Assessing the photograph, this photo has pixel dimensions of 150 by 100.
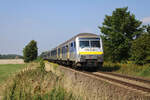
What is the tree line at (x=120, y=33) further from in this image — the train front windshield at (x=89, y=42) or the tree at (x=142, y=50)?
the train front windshield at (x=89, y=42)

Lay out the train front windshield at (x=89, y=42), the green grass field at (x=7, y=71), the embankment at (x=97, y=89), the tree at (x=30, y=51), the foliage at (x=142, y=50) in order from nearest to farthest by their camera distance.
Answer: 1. the embankment at (x=97, y=89)
2. the green grass field at (x=7, y=71)
3. the train front windshield at (x=89, y=42)
4. the foliage at (x=142, y=50)
5. the tree at (x=30, y=51)

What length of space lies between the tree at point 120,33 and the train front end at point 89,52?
14.8m

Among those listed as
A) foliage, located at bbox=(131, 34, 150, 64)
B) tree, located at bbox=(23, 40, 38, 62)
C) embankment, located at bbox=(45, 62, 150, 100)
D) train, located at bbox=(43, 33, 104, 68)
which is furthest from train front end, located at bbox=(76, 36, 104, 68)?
tree, located at bbox=(23, 40, 38, 62)

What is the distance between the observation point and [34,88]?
8.84m

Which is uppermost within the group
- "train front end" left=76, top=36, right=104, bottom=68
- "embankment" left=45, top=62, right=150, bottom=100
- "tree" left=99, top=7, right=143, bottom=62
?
"tree" left=99, top=7, right=143, bottom=62

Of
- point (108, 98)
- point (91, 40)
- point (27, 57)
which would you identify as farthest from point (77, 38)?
point (27, 57)

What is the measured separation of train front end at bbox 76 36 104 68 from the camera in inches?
549

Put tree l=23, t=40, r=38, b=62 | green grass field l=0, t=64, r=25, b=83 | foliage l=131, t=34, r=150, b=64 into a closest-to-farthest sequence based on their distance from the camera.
→ green grass field l=0, t=64, r=25, b=83 < foliage l=131, t=34, r=150, b=64 < tree l=23, t=40, r=38, b=62

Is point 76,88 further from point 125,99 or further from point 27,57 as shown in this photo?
point 27,57

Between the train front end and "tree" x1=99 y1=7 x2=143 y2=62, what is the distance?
585 inches

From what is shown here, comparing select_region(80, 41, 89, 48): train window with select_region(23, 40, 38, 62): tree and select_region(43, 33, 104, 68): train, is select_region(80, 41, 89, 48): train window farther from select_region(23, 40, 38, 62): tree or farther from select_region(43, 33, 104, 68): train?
select_region(23, 40, 38, 62): tree

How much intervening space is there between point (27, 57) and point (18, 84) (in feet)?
194

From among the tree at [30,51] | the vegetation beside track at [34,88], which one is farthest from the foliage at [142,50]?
the tree at [30,51]

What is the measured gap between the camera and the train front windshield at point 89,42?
14.6m
